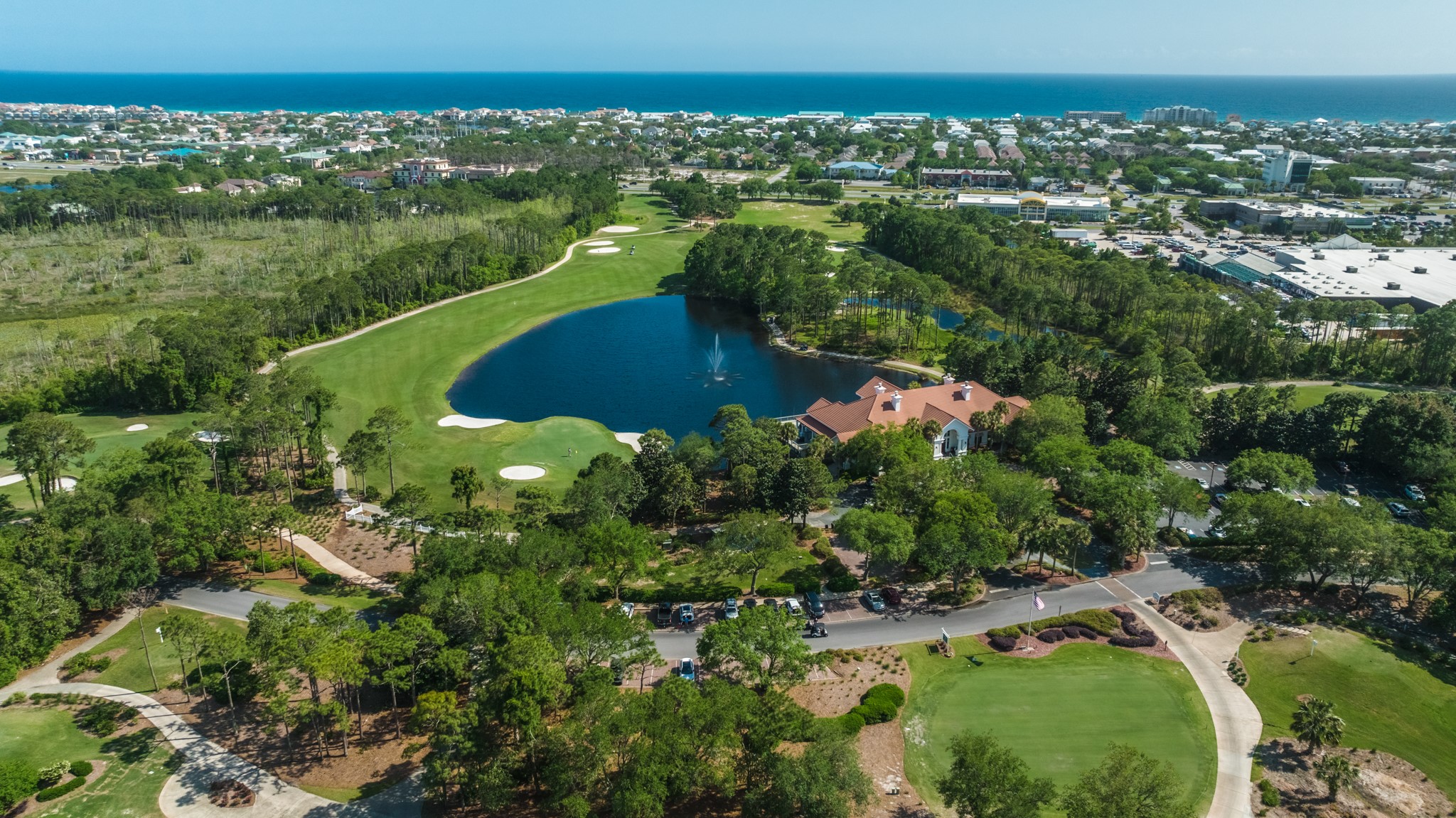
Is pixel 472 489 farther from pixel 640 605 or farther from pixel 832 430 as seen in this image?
pixel 832 430

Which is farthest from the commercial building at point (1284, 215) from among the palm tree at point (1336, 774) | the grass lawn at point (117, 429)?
the grass lawn at point (117, 429)

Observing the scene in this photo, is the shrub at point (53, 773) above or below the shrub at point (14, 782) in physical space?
below

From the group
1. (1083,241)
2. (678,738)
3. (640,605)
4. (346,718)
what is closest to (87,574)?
(346,718)

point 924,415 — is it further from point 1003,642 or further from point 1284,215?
point 1284,215

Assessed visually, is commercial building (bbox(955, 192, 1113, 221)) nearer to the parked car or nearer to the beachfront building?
the beachfront building

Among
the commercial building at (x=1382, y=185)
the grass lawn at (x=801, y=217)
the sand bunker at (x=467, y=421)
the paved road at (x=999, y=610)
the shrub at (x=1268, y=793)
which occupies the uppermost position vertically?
the commercial building at (x=1382, y=185)

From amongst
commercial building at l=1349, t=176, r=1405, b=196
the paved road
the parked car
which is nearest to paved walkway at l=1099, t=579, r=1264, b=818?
the paved road

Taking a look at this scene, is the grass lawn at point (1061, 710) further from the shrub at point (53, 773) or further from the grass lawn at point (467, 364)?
the shrub at point (53, 773)

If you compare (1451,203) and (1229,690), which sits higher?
(1451,203)
